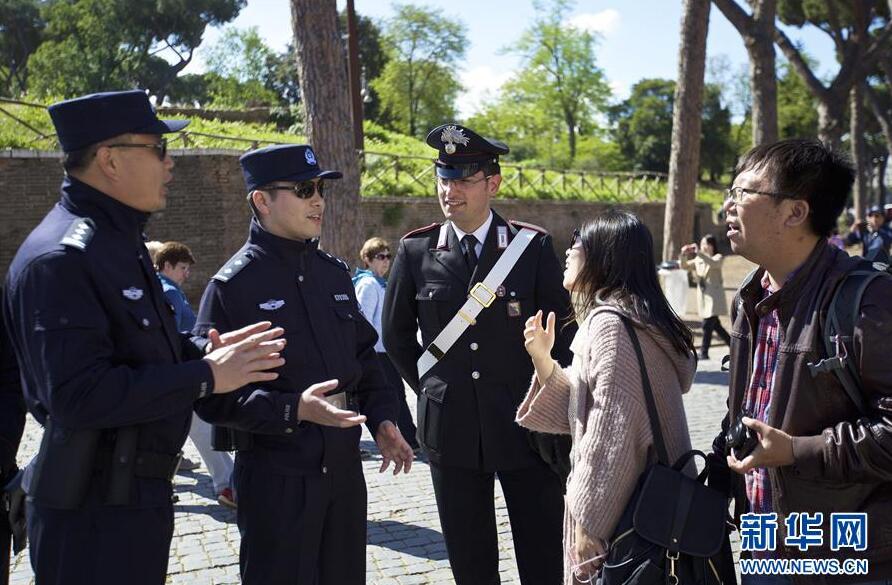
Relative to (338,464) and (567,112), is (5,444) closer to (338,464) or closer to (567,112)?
(338,464)

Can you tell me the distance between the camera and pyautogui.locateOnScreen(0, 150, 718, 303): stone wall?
17.1 meters

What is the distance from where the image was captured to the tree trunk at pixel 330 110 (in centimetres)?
868

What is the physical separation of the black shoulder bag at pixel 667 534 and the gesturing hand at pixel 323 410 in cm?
93

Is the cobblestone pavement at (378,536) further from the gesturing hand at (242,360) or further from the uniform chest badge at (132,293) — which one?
the uniform chest badge at (132,293)

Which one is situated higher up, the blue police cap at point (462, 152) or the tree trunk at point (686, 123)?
the tree trunk at point (686, 123)

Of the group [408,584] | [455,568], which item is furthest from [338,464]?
[408,584]

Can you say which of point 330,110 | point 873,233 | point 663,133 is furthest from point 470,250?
point 663,133

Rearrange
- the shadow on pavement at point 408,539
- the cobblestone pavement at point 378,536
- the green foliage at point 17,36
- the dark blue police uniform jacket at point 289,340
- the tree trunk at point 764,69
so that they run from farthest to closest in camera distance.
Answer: the green foliage at point 17,36 < the tree trunk at point 764,69 < the shadow on pavement at point 408,539 < the cobblestone pavement at point 378,536 < the dark blue police uniform jacket at point 289,340

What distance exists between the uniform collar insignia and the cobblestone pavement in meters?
2.10

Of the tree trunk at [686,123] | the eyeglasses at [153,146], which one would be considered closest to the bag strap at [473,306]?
the eyeglasses at [153,146]

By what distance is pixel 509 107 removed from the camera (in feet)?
171

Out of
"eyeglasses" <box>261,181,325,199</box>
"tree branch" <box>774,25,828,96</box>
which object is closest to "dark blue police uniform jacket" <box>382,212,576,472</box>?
"eyeglasses" <box>261,181,325,199</box>

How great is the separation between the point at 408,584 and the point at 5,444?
7.72ft

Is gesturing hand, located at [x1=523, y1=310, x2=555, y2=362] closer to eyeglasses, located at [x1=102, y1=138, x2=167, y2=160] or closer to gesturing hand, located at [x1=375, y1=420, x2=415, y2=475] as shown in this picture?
gesturing hand, located at [x1=375, y1=420, x2=415, y2=475]
